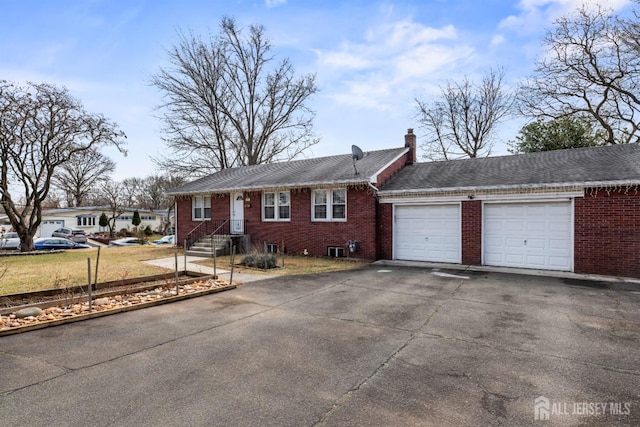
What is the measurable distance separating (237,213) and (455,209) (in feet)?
31.9

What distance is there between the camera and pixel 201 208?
1792 centimetres

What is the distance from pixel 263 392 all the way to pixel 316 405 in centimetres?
57

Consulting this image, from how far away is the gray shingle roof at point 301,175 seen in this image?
13.3m

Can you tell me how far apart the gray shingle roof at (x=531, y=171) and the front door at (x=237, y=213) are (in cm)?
693

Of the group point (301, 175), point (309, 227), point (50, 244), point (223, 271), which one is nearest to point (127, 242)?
point (50, 244)

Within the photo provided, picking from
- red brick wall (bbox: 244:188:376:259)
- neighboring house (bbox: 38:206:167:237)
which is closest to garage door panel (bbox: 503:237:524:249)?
red brick wall (bbox: 244:188:376:259)

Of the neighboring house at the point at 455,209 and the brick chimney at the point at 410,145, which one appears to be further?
the brick chimney at the point at 410,145

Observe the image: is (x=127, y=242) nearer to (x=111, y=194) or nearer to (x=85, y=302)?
(x=111, y=194)

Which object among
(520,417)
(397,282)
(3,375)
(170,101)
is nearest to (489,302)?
(397,282)

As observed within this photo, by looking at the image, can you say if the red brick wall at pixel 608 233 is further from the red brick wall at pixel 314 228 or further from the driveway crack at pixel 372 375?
the driveway crack at pixel 372 375

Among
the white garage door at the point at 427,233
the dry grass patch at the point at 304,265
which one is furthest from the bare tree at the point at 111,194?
the white garage door at the point at 427,233

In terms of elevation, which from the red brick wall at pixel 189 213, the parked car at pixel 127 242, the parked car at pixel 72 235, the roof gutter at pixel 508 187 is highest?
the roof gutter at pixel 508 187

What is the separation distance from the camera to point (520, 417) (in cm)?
291

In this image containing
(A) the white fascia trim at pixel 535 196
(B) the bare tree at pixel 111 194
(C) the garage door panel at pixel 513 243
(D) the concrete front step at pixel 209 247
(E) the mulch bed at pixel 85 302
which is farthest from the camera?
(B) the bare tree at pixel 111 194
